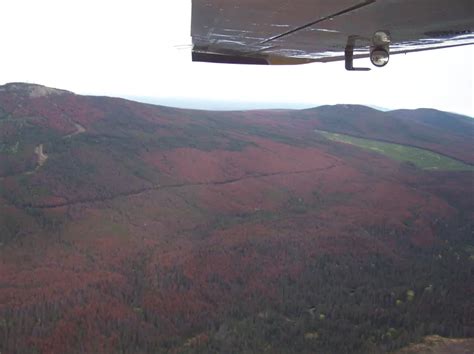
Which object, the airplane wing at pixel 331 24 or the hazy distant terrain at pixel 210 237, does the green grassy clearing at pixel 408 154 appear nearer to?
the hazy distant terrain at pixel 210 237

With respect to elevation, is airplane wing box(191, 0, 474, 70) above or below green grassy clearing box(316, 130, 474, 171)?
above

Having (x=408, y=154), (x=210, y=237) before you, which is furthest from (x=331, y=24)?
(x=408, y=154)

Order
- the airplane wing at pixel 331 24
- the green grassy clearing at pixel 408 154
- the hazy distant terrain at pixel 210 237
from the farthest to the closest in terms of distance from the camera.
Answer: the green grassy clearing at pixel 408 154 < the hazy distant terrain at pixel 210 237 < the airplane wing at pixel 331 24

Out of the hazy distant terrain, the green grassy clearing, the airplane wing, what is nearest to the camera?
the airplane wing

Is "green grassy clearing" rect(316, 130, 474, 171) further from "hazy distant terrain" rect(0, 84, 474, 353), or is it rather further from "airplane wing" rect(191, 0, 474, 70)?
"airplane wing" rect(191, 0, 474, 70)

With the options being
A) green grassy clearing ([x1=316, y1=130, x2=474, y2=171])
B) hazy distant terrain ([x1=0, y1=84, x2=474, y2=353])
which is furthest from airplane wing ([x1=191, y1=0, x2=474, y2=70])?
green grassy clearing ([x1=316, y1=130, x2=474, y2=171])

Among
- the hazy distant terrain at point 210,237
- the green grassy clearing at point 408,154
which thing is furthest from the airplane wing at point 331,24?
the green grassy clearing at point 408,154

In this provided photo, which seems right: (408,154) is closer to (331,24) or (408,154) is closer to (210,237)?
(210,237)
